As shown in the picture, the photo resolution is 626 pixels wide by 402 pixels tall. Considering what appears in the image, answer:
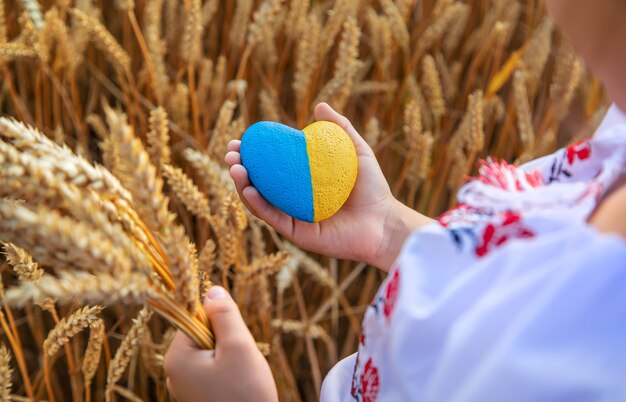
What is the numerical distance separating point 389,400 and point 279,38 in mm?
788

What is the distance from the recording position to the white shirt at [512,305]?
0.36 metres

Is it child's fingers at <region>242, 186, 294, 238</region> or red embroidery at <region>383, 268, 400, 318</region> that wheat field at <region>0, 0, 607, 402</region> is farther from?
red embroidery at <region>383, 268, 400, 318</region>

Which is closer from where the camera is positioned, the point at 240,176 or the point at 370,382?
the point at 370,382

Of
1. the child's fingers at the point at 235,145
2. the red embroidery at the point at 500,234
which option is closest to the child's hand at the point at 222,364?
the red embroidery at the point at 500,234

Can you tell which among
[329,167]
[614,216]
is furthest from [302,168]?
[614,216]

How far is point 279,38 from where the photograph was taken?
3.68 feet

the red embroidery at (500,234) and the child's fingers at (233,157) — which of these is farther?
the child's fingers at (233,157)

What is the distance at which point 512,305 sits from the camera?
37 cm

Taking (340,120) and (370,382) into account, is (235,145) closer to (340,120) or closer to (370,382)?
(340,120)

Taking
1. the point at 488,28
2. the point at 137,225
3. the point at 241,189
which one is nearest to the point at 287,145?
the point at 241,189

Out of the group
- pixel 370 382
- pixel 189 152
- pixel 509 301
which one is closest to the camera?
pixel 509 301

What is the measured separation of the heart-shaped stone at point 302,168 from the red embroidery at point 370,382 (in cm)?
20

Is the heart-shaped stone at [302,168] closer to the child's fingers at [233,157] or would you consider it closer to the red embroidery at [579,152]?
the child's fingers at [233,157]

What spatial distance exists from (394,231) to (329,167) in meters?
0.09
